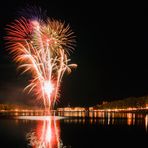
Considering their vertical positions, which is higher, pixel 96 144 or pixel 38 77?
pixel 38 77

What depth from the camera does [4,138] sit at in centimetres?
3850

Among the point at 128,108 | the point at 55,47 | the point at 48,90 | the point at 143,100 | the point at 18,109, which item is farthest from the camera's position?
the point at 18,109

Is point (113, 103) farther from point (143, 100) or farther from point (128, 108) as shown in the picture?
point (143, 100)

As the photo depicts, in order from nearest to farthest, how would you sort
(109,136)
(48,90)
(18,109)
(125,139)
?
(125,139) < (109,136) < (48,90) < (18,109)

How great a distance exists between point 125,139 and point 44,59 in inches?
683

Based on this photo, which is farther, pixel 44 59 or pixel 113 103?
pixel 113 103

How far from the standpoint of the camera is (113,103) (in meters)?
161

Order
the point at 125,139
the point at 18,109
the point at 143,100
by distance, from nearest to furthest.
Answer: the point at 125,139 < the point at 143,100 < the point at 18,109

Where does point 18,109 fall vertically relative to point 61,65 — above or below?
below

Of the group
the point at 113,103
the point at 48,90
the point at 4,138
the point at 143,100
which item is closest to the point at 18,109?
the point at 113,103

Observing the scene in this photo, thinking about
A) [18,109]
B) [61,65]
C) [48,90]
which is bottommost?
[18,109]

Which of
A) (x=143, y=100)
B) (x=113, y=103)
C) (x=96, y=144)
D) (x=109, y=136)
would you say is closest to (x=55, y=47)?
(x=109, y=136)

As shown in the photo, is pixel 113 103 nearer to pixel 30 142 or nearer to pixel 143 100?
pixel 143 100

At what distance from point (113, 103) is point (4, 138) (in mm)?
125347
